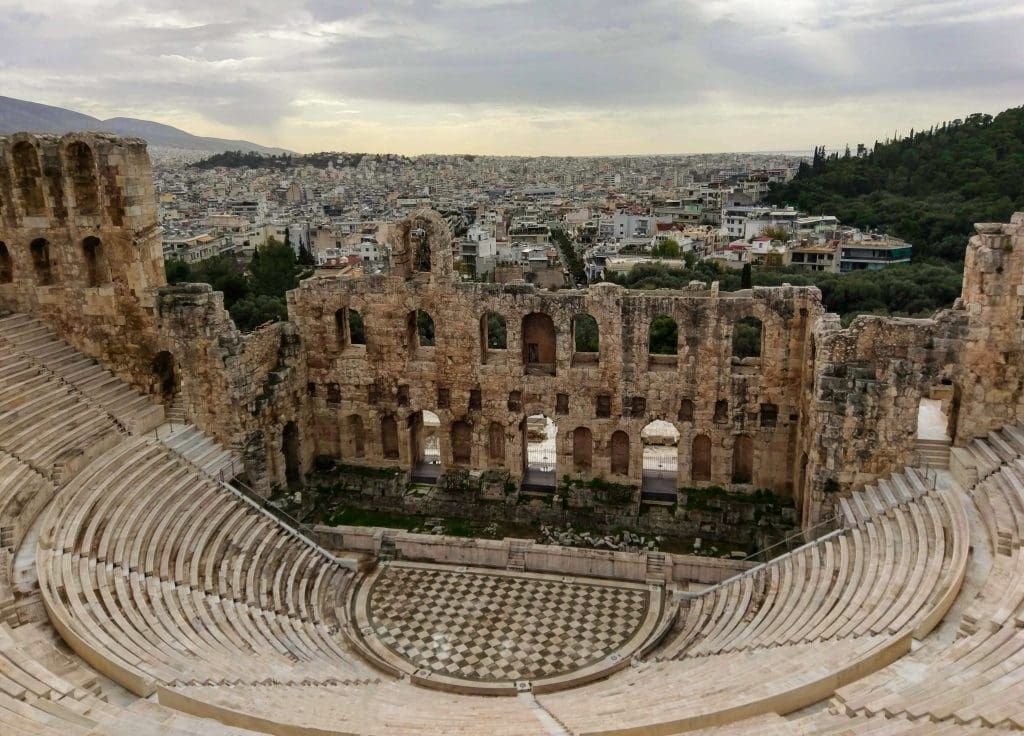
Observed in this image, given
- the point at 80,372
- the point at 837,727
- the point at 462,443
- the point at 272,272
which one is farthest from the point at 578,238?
the point at 837,727

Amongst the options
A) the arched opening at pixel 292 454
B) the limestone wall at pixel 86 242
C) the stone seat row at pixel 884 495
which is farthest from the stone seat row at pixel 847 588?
the limestone wall at pixel 86 242

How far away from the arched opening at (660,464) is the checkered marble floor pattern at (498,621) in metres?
4.48

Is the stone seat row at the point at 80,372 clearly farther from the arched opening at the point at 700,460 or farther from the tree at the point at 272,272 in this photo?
the tree at the point at 272,272

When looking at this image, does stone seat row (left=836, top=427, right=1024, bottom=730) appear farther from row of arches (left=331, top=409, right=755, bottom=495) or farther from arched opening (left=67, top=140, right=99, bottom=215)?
arched opening (left=67, top=140, right=99, bottom=215)

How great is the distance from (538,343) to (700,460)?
6191mm

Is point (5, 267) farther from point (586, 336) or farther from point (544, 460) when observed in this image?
point (586, 336)

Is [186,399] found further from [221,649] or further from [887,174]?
[887,174]

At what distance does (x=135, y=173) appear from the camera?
22828 millimetres

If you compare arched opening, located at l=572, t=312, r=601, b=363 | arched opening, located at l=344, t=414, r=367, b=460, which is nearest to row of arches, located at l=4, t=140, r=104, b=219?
arched opening, located at l=344, t=414, r=367, b=460

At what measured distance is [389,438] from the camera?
25859 mm

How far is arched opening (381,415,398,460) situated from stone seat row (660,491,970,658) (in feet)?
36.3

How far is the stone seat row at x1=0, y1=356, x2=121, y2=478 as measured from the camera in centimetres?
1847

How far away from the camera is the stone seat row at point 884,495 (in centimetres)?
1817

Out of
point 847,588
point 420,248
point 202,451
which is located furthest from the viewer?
point 420,248
